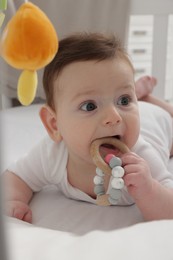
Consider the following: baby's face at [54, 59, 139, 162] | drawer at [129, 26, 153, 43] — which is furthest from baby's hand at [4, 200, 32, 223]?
drawer at [129, 26, 153, 43]

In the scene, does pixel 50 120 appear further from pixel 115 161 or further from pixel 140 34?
pixel 140 34

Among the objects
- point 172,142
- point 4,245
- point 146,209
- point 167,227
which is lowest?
point 172,142

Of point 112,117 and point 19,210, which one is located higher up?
point 112,117

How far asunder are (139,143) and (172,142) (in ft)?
0.95

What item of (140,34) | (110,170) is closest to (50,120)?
(110,170)

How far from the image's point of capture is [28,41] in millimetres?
418

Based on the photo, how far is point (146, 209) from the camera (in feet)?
2.14

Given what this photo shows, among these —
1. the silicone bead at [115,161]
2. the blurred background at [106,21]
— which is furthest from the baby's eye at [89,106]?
the blurred background at [106,21]

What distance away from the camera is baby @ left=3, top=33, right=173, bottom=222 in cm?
65

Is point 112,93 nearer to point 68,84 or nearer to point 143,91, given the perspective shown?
point 68,84

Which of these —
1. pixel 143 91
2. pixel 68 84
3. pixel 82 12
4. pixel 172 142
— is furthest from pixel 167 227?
pixel 82 12

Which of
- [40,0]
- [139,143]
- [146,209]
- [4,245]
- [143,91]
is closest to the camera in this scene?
[4,245]

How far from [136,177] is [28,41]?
29cm

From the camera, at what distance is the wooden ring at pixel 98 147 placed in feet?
2.12
